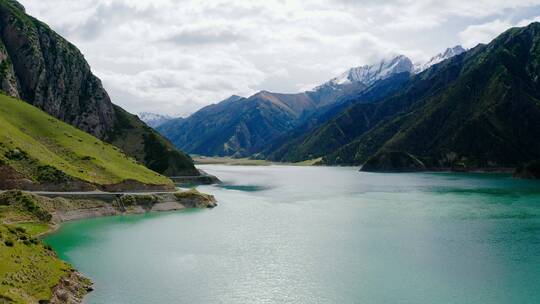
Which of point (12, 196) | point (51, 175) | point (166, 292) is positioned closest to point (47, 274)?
point (166, 292)

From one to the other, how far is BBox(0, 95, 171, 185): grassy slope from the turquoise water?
2292 cm

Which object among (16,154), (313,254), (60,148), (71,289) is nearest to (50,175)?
(16,154)

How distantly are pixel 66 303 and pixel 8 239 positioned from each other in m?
13.2

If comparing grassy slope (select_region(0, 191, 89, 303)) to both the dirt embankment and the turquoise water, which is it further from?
the dirt embankment

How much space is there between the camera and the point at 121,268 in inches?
2815

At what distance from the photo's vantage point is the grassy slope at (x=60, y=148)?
127875 mm

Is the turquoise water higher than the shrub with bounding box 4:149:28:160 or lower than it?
lower

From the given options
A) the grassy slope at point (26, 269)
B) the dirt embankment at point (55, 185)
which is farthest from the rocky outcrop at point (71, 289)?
the dirt embankment at point (55, 185)

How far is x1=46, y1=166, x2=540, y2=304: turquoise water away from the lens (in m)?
60.1

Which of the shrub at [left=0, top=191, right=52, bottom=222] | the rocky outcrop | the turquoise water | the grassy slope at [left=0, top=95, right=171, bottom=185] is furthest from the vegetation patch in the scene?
the rocky outcrop

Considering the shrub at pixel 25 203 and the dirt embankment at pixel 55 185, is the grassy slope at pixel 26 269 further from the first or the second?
the dirt embankment at pixel 55 185

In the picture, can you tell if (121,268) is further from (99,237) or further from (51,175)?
(51,175)

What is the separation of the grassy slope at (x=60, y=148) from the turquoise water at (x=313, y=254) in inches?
902

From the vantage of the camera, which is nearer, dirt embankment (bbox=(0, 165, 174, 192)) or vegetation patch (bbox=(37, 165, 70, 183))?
dirt embankment (bbox=(0, 165, 174, 192))
